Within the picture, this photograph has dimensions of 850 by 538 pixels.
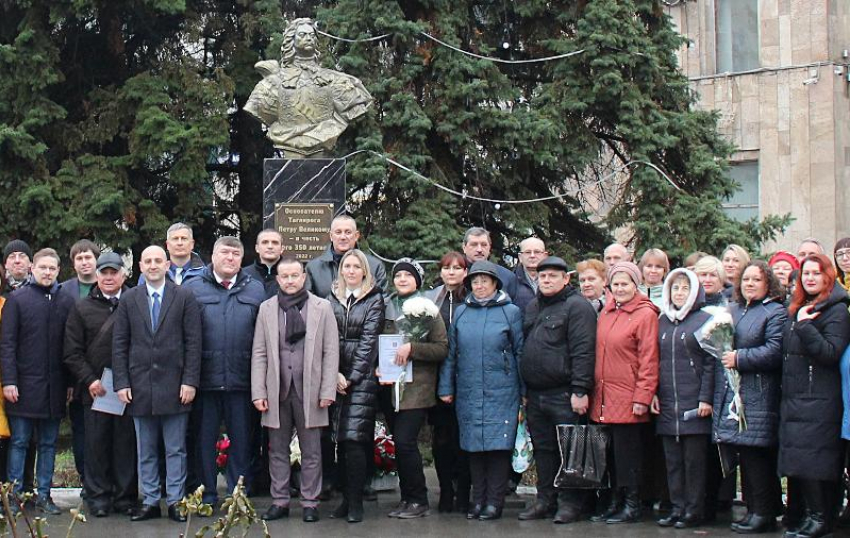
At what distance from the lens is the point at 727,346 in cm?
855

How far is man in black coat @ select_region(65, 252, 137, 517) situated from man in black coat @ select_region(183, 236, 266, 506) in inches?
20.6

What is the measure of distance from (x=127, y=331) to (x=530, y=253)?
10.7 feet

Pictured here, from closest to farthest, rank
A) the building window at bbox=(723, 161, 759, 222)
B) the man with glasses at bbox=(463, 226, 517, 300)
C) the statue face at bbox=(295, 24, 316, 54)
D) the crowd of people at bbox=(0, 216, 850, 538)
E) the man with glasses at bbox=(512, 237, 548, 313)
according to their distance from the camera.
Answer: the crowd of people at bbox=(0, 216, 850, 538)
the man with glasses at bbox=(463, 226, 517, 300)
the man with glasses at bbox=(512, 237, 548, 313)
the statue face at bbox=(295, 24, 316, 54)
the building window at bbox=(723, 161, 759, 222)

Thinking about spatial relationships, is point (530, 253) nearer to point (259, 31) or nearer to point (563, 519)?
point (563, 519)

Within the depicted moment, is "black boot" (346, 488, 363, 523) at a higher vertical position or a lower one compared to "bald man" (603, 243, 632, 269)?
lower

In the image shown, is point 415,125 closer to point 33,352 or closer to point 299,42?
point 299,42

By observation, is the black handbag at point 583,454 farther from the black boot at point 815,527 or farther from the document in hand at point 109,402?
the document in hand at point 109,402

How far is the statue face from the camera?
41.7 feet

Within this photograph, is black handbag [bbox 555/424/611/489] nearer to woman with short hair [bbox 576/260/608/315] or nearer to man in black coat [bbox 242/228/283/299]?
woman with short hair [bbox 576/260/608/315]

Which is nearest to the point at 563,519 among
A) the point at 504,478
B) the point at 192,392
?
the point at 504,478

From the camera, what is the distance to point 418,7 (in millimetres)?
15820

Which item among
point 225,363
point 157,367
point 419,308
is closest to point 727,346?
point 419,308

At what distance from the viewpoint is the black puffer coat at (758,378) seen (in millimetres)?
8398

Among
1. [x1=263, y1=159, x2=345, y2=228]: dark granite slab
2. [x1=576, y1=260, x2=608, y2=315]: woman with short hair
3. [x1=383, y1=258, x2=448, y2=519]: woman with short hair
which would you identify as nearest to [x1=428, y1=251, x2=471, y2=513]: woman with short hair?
[x1=383, y1=258, x2=448, y2=519]: woman with short hair
